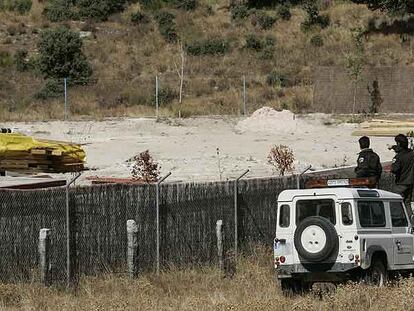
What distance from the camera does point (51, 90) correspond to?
159 feet

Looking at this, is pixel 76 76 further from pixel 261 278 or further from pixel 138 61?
pixel 261 278

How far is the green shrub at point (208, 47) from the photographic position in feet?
191

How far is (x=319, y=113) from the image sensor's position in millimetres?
42125

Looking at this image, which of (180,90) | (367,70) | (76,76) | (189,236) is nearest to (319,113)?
(367,70)

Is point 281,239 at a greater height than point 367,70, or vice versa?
point 367,70

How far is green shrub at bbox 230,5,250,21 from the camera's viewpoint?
64.9 meters

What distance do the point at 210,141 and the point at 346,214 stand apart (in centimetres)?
2127

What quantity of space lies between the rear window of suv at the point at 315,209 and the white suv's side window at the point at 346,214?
0.13 meters

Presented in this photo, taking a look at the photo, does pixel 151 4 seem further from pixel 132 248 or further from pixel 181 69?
pixel 132 248

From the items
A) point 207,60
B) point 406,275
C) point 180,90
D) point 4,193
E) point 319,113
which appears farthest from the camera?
point 207,60

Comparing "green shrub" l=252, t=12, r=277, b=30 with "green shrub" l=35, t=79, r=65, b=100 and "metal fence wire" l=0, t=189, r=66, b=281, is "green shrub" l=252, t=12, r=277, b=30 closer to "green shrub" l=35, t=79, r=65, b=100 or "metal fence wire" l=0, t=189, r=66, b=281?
"green shrub" l=35, t=79, r=65, b=100

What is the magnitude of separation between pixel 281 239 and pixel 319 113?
2875 centimetres

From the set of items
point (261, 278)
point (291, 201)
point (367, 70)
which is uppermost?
point (367, 70)

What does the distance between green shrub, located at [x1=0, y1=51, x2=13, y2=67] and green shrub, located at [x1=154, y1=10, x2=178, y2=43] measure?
1038 centimetres
